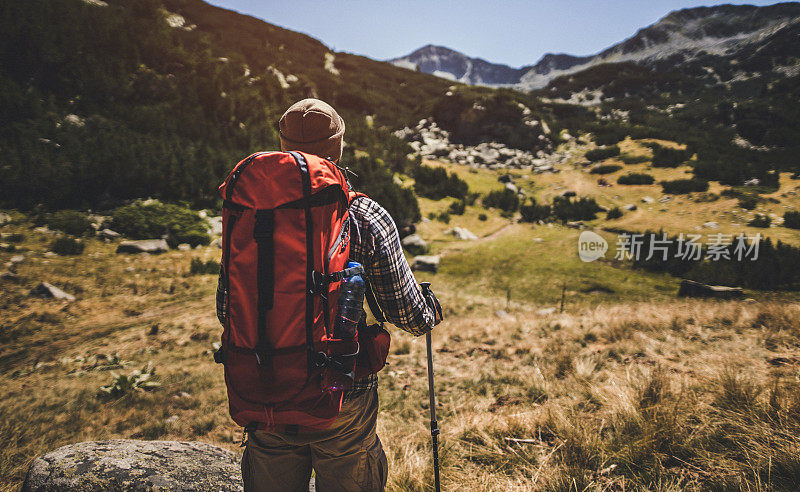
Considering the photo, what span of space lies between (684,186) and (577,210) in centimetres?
544

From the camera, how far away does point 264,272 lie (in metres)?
1.13

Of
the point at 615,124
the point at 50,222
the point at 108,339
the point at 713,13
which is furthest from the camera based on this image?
the point at 713,13

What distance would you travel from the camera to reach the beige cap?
1487 millimetres

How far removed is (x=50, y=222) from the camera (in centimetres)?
848

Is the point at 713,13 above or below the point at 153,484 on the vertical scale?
above

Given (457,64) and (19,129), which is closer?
(19,129)

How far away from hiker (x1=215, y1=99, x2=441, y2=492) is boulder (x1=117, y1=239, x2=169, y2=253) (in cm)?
948

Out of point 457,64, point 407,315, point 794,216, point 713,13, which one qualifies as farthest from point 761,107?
point 457,64

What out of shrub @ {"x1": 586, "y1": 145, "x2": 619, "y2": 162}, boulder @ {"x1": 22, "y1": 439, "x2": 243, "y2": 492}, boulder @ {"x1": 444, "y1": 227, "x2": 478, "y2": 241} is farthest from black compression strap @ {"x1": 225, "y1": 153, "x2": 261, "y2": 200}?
shrub @ {"x1": 586, "y1": 145, "x2": 619, "y2": 162}

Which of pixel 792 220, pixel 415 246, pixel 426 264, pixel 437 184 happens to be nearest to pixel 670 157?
pixel 792 220

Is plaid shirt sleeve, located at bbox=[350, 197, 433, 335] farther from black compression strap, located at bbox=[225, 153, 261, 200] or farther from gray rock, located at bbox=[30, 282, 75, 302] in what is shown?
gray rock, located at bbox=[30, 282, 75, 302]

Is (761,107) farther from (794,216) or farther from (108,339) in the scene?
(108,339)

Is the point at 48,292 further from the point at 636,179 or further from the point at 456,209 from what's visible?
the point at 636,179

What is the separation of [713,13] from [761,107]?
283 ft
